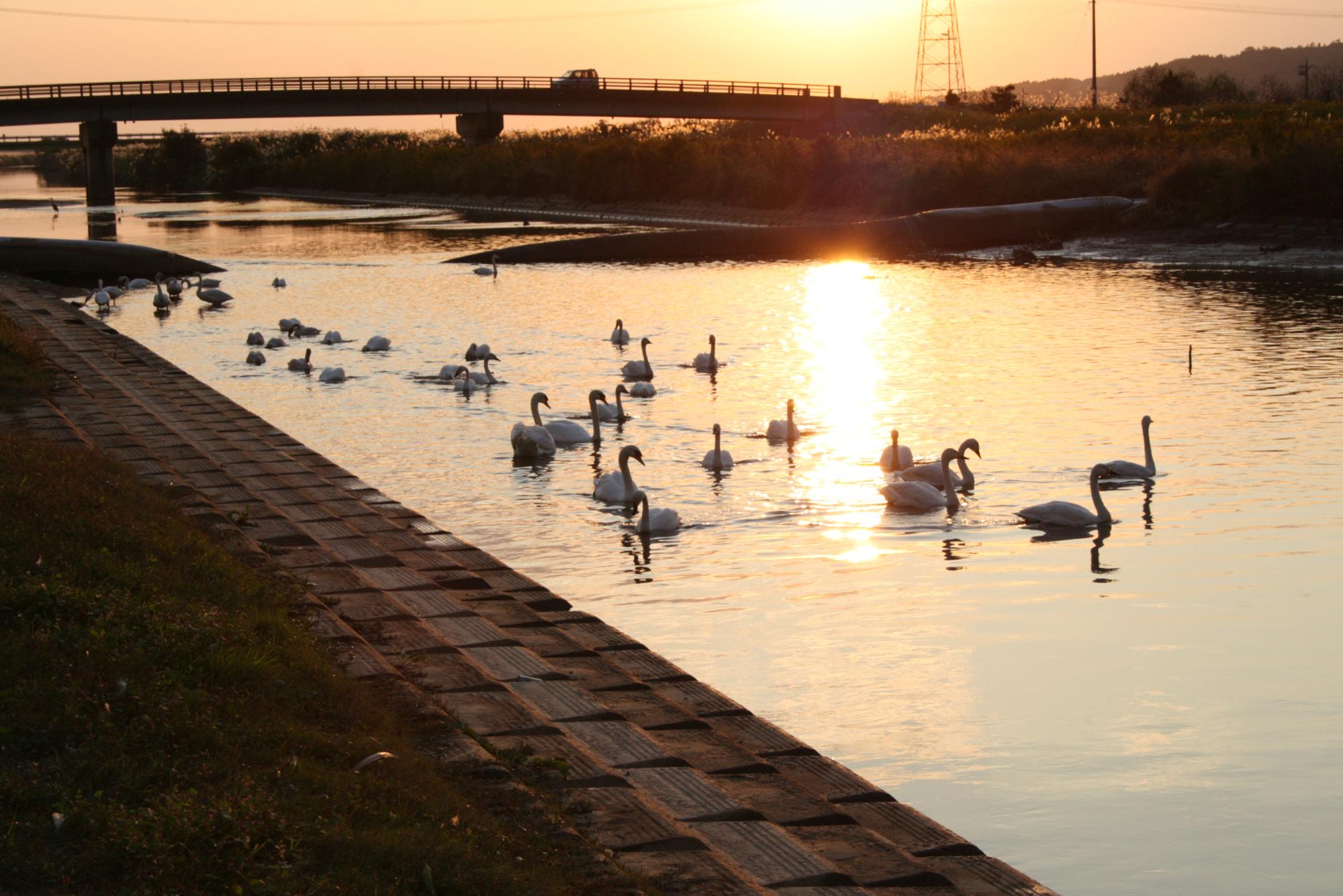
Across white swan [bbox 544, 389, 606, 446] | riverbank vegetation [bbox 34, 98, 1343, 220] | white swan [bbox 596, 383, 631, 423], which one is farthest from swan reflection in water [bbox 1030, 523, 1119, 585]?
riverbank vegetation [bbox 34, 98, 1343, 220]

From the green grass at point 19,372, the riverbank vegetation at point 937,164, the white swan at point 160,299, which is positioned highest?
the riverbank vegetation at point 937,164

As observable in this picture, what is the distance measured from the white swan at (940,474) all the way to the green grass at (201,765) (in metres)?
8.47

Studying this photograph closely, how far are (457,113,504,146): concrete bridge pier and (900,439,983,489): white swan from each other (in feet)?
280

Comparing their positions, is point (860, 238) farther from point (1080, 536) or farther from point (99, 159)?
point (99, 159)

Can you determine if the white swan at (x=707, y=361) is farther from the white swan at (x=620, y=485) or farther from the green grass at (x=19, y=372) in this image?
the green grass at (x=19, y=372)

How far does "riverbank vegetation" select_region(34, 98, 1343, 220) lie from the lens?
41906 mm

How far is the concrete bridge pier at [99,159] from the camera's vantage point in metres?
90.4

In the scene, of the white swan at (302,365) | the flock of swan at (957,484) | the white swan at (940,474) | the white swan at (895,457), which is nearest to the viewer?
the flock of swan at (957,484)

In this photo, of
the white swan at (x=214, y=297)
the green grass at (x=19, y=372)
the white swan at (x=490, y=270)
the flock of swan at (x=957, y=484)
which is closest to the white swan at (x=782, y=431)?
the flock of swan at (x=957, y=484)

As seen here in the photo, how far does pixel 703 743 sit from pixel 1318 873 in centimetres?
283

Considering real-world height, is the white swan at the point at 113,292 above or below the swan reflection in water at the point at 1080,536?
above

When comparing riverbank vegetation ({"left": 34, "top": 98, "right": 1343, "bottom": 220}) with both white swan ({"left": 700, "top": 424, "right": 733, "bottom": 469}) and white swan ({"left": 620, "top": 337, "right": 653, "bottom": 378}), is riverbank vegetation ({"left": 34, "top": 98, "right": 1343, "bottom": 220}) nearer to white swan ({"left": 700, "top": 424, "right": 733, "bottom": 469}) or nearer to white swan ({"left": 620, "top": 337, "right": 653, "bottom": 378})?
white swan ({"left": 620, "top": 337, "right": 653, "bottom": 378})

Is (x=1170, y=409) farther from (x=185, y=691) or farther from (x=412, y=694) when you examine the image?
(x=185, y=691)

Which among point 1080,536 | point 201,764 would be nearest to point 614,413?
point 1080,536
